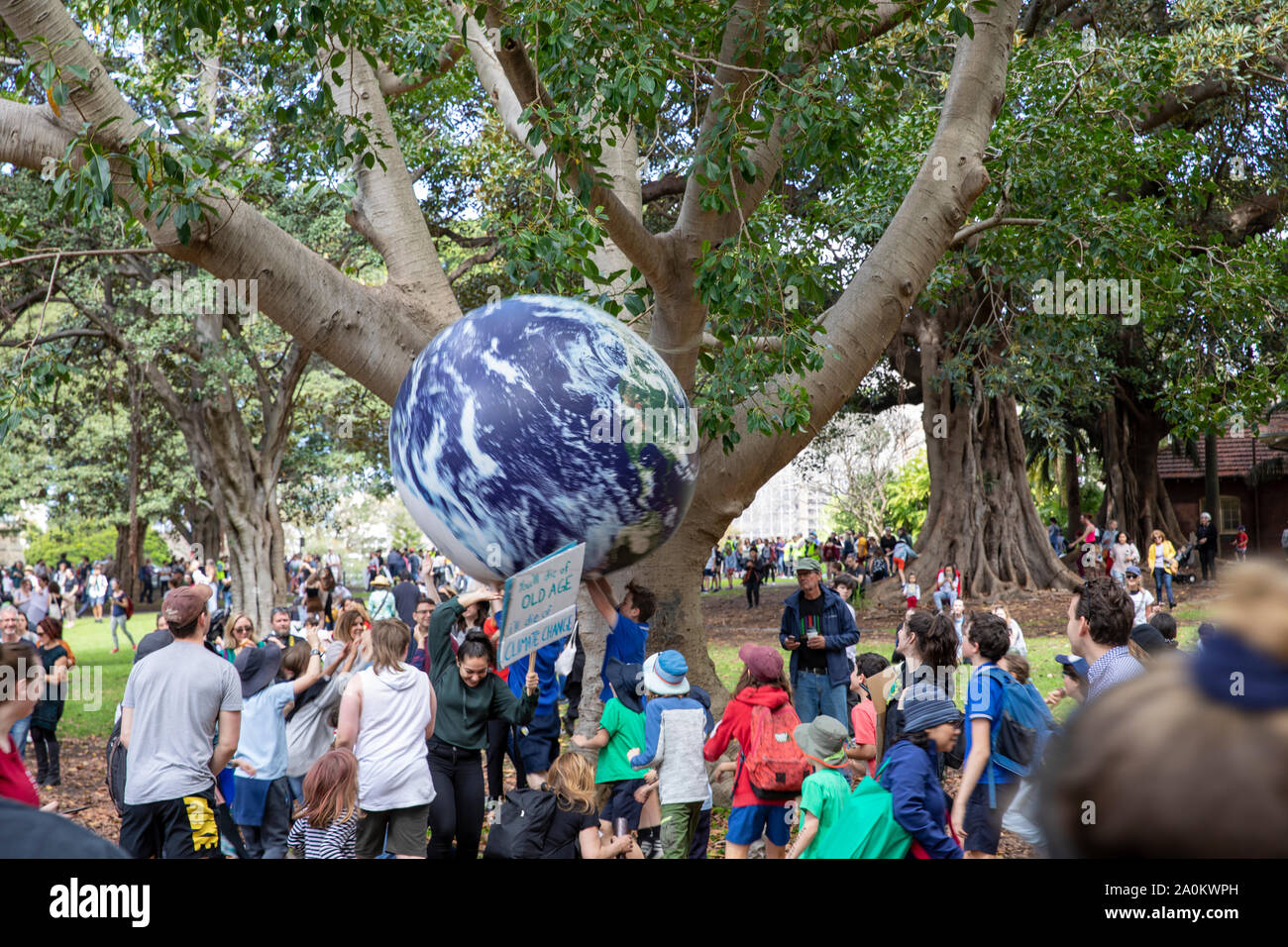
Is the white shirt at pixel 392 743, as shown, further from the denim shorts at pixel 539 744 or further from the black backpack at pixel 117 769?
the denim shorts at pixel 539 744

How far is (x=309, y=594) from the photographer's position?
37.3 ft

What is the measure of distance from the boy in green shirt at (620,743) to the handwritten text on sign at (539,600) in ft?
8.60

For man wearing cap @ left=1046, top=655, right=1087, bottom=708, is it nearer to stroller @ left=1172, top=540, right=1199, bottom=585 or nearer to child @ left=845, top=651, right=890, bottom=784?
child @ left=845, top=651, right=890, bottom=784

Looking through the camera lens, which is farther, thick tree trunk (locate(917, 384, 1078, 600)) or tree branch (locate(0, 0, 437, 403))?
thick tree trunk (locate(917, 384, 1078, 600))

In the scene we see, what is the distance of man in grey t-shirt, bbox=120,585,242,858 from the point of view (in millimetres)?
5223

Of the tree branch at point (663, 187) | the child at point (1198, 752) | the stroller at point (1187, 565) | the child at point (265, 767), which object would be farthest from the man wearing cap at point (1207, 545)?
the child at point (1198, 752)

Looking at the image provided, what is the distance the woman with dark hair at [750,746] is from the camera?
5.79 metres

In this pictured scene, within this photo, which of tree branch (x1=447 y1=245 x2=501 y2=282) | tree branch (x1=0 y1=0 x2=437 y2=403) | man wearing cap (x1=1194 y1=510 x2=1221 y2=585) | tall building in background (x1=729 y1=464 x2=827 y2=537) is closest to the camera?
tree branch (x1=0 y1=0 x2=437 y2=403)

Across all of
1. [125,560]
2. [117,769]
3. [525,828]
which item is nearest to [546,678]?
[525,828]

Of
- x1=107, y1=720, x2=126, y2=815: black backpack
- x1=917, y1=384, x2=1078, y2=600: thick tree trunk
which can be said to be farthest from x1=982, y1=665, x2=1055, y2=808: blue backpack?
x1=917, y1=384, x2=1078, y2=600: thick tree trunk

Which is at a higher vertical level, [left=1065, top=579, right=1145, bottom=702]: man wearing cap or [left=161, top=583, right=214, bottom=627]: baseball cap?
[left=161, top=583, right=214, bottom=627]: baseball cap

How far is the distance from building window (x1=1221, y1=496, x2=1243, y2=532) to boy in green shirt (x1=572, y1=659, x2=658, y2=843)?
3549 cm

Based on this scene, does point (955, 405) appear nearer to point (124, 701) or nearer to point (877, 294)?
point (877, 294)
